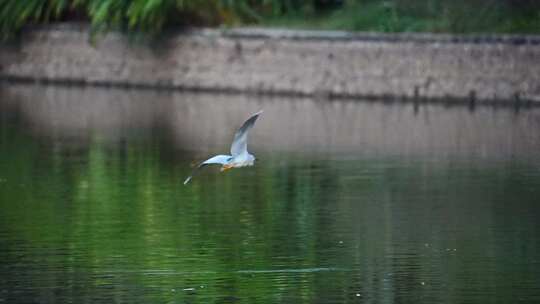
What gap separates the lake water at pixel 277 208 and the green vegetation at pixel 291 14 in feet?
8.89

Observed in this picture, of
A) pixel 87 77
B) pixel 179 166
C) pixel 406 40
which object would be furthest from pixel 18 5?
pixel 179 166

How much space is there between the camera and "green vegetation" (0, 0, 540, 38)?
3078 cm

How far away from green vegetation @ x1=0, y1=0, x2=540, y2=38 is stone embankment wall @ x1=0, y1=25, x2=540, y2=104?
1.63 ft

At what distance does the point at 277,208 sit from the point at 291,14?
18.1 meters

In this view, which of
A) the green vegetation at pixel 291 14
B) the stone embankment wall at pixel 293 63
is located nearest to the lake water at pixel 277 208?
the stone embankment wall at pixel 293 63

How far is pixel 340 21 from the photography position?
108 ft

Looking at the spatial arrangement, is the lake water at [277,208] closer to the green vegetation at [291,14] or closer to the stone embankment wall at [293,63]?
the stone embankment wall at [293,63]

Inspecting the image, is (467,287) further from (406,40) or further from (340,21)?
(340,21)

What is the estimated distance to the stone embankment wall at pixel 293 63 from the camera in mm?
29156

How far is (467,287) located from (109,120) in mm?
16028

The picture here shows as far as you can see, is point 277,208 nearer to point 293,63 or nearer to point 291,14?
point 293,63

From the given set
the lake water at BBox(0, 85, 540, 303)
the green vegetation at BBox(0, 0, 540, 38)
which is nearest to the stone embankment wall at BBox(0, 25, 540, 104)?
the green vegetation at BBox(0, 0, 540, 38)

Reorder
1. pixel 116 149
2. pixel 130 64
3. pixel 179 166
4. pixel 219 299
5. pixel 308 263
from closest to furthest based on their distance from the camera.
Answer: pixel 219 299 → pixel 308 263 → pixel 179 166 → pixel 116 149 → pixel 130 64

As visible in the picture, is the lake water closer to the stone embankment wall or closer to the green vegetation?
the stone embankment wall
